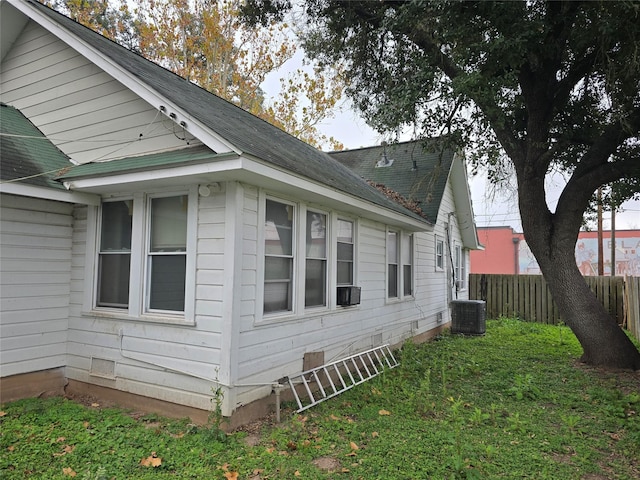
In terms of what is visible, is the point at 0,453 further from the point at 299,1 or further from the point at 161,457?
the point at 299,1

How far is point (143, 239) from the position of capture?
5078mm

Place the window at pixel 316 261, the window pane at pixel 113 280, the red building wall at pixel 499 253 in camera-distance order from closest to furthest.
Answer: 1. the window pane at pixel 113 280
2. the window at pixel 316 261
3. the red building wall at pixel 499 253

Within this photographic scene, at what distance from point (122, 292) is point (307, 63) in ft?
25.2

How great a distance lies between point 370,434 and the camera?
14.5 ft

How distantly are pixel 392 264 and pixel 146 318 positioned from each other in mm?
5481

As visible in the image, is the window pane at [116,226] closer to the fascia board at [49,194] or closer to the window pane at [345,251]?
the fascia board at [49,194]

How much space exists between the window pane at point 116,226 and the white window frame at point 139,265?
6cm

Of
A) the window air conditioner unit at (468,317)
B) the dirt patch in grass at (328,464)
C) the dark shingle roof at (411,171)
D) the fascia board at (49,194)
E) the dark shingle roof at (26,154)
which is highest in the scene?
the dark shingle roof at (411,171)

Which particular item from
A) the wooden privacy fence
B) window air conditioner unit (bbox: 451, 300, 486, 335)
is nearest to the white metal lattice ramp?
window air conditioner unit (bbox: 451, 300, 486, 335)

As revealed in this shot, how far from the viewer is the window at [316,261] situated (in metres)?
5.97

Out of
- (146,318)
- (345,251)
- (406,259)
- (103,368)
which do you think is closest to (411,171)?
(406,259)

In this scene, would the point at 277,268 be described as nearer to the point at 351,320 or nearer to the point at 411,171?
the point at 351,320

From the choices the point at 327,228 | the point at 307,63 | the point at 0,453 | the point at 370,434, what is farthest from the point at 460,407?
the point at 307,63

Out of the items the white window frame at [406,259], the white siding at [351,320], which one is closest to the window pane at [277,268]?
the white siding at [351,320]
